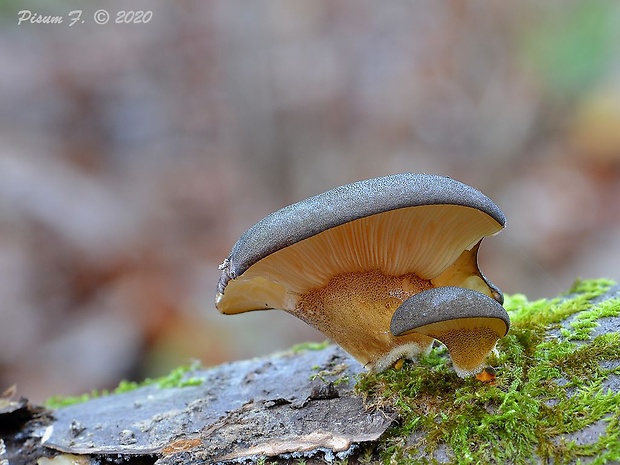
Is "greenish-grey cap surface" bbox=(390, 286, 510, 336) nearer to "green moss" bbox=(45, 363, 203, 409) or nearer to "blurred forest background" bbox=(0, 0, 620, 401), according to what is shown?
"green moss" bbox=(45, 363, 203, 409)

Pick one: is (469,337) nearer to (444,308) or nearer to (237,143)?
(444,308)

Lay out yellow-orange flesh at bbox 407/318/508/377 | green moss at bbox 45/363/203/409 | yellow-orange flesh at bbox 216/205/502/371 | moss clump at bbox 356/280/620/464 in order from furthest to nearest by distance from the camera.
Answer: green moss at bbox 45/363/203/409, yellow-orange flesh at bbox 216/205/502/371, yellow-orange flesh at bbox 407/318/508/377, moss clump at bbox 356/280/620/464

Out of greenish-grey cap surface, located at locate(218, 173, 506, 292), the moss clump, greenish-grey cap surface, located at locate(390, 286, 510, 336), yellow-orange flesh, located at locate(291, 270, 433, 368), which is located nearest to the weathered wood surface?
the moss clump

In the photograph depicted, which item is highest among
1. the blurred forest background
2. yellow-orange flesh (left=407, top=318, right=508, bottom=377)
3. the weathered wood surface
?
the blurred forest background

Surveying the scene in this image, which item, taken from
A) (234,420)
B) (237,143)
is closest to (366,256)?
(234,420)

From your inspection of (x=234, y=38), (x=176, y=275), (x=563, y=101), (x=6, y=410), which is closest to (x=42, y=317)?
(x=176, y=275)

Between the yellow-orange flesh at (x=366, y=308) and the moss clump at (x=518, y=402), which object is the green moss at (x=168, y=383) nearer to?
the yellow-orange flesh at (x=366, y=308)

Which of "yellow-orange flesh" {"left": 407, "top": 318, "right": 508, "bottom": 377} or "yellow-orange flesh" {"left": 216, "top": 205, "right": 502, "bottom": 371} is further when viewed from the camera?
"yellow-orange flesh" {"left": 216, "top": 205, "right": 502, "bottom": 371}

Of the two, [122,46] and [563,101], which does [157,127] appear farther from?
[563,101]
